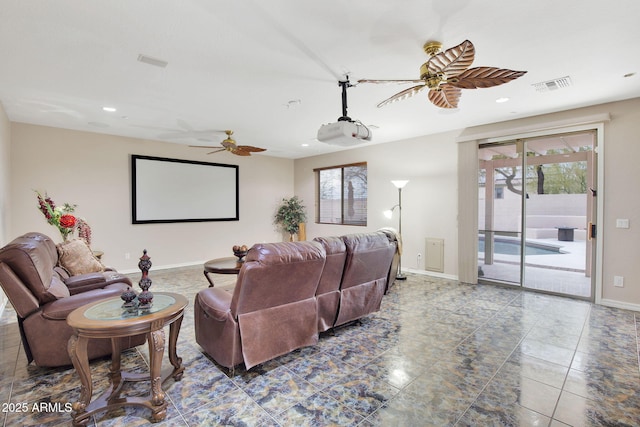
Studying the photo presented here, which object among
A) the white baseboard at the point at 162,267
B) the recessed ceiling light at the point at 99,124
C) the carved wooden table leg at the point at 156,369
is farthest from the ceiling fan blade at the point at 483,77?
the white baseboard at the point at 162,267

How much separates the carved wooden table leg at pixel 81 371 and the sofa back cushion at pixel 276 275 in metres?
0.88

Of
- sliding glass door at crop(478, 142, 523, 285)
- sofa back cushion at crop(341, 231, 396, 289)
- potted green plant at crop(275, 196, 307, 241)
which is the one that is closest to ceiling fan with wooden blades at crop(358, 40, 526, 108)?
sofa back cushion at crop(341, 231, 396, 289)

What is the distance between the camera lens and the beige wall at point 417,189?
542cm

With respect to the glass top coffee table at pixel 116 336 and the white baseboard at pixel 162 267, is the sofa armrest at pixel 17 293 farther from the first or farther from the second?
the white baseboard at pixel 162 267

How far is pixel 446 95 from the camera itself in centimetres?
275

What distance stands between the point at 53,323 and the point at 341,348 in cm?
231

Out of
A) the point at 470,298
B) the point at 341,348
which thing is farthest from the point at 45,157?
the point at 470,298

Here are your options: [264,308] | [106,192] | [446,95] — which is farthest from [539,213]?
[106,192]

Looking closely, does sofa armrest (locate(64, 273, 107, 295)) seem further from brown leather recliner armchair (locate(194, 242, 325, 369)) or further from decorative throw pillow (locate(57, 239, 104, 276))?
brown leather recliner armchair (locate(194, 242, 325, 369))

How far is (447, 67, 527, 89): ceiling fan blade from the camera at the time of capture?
208cm

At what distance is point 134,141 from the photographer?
592 centimetres

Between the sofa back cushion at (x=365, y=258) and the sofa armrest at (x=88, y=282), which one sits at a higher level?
the sofa back cushion at (x=365, y=258)

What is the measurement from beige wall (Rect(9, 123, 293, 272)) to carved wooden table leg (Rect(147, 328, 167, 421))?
4.80 metres

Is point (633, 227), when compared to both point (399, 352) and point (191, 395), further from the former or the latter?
point (191, 395)
